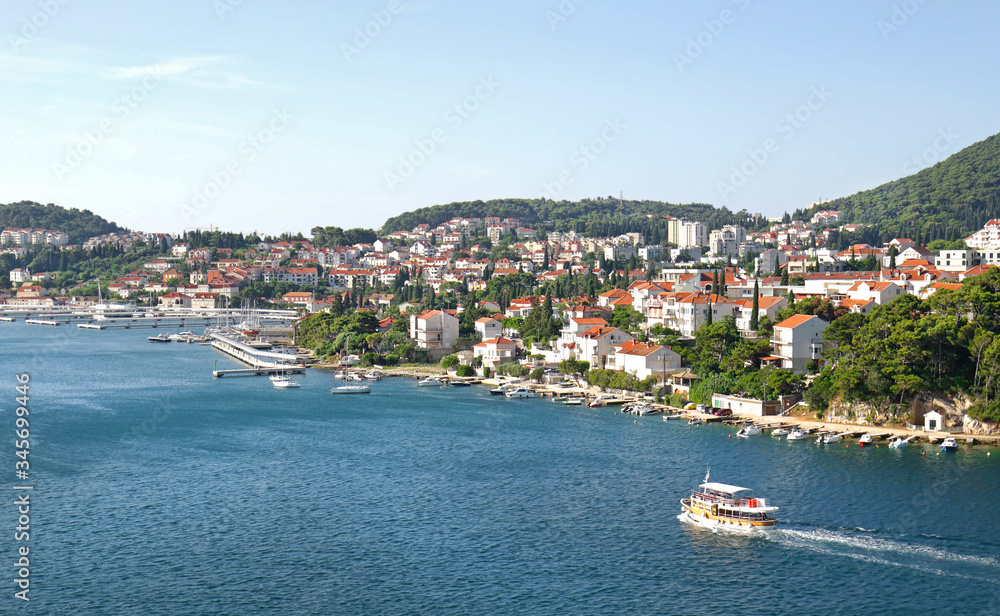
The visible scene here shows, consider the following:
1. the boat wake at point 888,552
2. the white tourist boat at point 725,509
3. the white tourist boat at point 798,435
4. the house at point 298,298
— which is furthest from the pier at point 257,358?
the boat wake at point 888,552

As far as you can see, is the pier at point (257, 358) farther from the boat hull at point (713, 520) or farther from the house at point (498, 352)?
the boat hull at point (713, 520)

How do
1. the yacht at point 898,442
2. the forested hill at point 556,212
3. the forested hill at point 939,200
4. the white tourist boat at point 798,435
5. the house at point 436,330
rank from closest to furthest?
the yacht at point 898,442
the white tourist boat at point 798,435
the house at point 436,330
the forested hill at point 939,200
the forested hill at point 556,212

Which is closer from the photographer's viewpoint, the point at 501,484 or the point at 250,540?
the point at 250,540

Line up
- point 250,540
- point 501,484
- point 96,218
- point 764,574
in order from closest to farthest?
point 764,574 → point 250,540 → point 501,484 → point 96,218

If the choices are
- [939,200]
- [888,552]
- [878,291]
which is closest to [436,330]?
[878,291]

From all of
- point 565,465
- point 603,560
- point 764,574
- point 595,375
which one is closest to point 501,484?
point 565,465

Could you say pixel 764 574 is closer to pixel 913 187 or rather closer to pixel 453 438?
pixel 453 438

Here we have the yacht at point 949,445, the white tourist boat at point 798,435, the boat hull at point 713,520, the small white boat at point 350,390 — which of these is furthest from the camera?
the small white boat at point 350,390

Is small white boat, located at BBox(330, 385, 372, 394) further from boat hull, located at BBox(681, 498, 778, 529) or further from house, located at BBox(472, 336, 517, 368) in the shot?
boat hull, located at BBox(681, 498, 778, 529)
